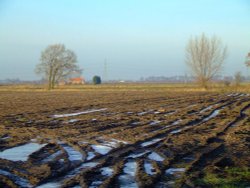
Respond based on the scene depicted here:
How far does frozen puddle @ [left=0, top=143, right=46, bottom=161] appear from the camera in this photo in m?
9.46

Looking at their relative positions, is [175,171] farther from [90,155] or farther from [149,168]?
[90,155]

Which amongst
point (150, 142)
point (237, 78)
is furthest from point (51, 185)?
point (237, 78)

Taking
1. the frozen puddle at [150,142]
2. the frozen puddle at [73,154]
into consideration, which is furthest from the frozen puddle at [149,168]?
the frozen puddle at [150,142]

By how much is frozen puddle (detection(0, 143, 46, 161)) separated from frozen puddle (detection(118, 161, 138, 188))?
2527 mm

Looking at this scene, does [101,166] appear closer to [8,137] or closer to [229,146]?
[229,146]

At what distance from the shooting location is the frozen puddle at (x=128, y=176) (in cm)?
677

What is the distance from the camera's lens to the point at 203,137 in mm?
12719

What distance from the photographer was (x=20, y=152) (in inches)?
400

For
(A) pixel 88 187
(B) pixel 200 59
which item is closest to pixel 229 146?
(A) pixel 88 187

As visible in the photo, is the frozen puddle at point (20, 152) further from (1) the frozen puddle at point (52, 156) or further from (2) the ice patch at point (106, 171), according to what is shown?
(2) the ice patch at point (106, 171)

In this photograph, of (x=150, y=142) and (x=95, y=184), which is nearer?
(x=95, y=184)

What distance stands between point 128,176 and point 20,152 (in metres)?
3.88

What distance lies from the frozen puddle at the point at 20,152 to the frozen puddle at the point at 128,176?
2.53m

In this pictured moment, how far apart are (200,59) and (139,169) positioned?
68761mm
